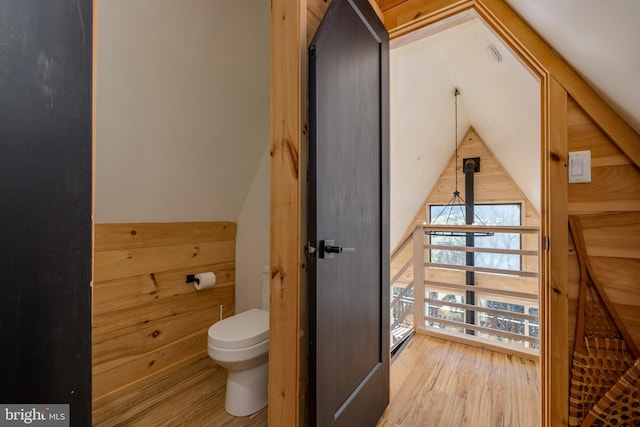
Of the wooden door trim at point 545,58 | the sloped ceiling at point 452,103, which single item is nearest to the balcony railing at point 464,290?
the sloped ceiling at point 452,103

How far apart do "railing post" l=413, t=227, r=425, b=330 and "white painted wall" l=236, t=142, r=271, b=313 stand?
4.94ft

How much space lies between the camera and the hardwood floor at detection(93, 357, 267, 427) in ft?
5.09

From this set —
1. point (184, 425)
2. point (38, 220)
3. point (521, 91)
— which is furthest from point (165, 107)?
point (521, 91)

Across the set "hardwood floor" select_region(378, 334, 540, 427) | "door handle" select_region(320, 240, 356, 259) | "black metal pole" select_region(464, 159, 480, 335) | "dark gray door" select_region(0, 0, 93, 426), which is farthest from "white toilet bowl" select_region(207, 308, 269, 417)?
A: "black metal pole" select_region(464, 159, 480, 335)

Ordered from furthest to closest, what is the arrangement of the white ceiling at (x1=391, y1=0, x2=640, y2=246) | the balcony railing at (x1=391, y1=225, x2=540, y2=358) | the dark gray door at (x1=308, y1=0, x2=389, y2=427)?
the balcony railing at (x1=391, y1=225, x2=540, y2=358)
the dark gray door at (x1=308, y1=0, x2=389, y2=427)
the white ceiling at (x1=391, y1=0, x2=640, y2=246)

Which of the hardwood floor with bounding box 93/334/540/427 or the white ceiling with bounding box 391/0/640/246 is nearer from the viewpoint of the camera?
the white ceiling with bounding box 391/0/640/246

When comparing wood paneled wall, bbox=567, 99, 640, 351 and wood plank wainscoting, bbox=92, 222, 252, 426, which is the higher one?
wood paneled wall, bbox=567, 99, 640, 351

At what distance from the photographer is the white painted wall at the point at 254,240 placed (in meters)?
2.30

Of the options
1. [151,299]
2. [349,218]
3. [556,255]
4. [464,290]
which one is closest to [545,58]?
[556,255]

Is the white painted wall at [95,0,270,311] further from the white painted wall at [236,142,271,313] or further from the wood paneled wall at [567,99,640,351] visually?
the wood paneled wall at [567,99,640,351]

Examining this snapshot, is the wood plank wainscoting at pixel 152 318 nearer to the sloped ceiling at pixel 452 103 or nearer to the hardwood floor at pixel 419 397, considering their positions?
the hardwood floor at pixel 419 397

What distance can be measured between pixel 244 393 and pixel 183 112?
1721 mm

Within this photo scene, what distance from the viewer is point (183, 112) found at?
172 cm

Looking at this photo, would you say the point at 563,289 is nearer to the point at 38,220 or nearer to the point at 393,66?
the point at 38,220
